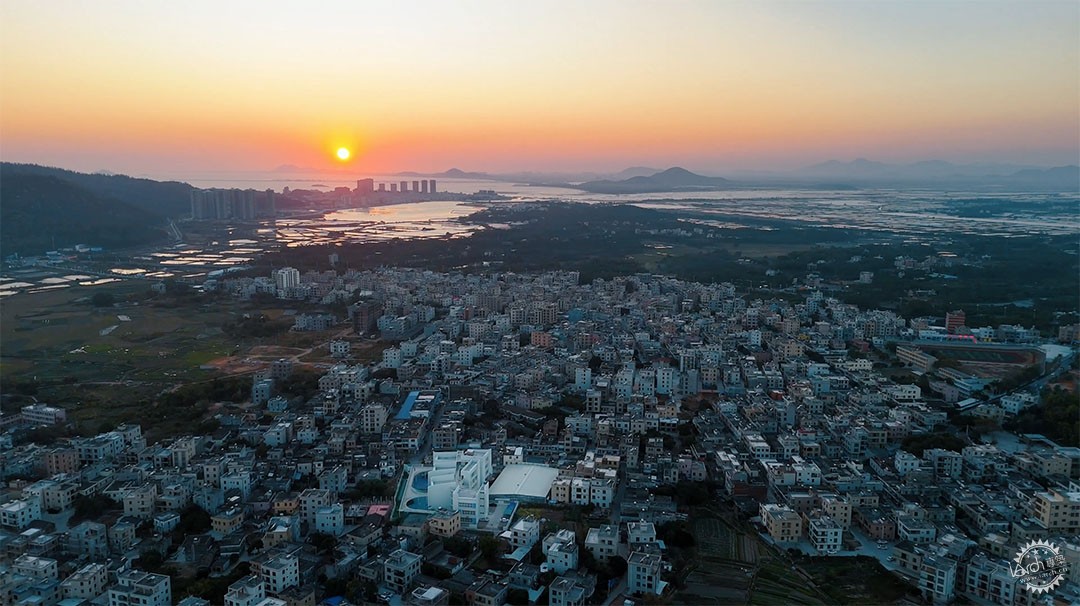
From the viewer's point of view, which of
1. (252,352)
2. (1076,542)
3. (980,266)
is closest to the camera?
(1076,542)

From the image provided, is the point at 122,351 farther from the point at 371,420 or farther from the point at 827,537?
the point at 827,537

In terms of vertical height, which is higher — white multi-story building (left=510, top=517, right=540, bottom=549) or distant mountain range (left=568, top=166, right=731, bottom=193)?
distant mountain range (left=568, top=166, right=731, bottom=193)

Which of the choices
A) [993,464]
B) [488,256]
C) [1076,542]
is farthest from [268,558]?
[488,256]

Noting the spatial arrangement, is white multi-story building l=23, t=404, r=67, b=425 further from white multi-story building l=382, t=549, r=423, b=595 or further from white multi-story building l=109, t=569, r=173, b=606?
white multi-story building l=382, t=549, r=423, b=595

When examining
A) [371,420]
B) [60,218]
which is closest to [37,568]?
[371,420]

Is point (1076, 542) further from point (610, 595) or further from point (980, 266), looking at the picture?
point (980, 266)

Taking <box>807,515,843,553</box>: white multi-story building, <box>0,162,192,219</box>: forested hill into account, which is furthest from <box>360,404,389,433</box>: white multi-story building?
<box>0,162,192,219</box>: forested hill
